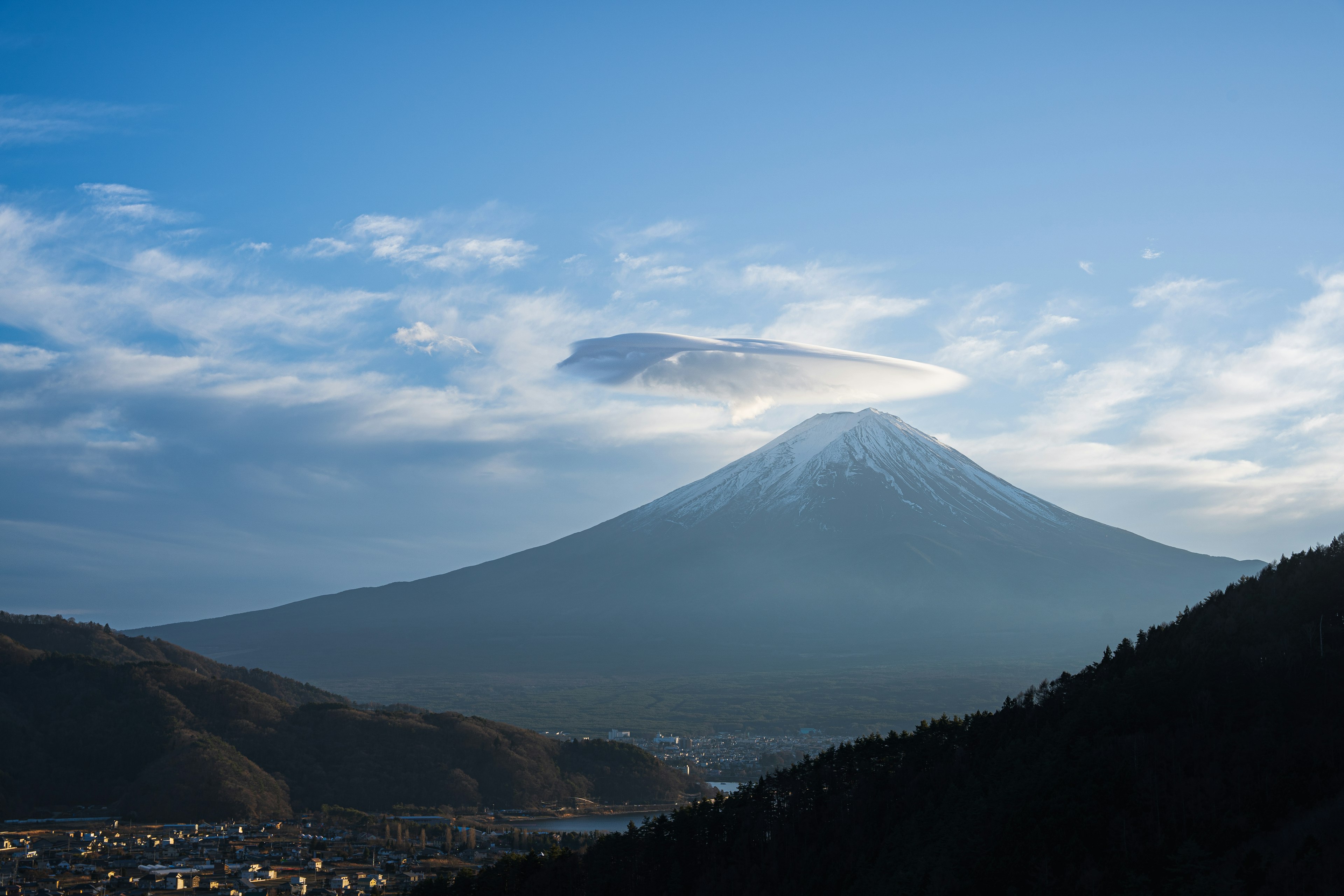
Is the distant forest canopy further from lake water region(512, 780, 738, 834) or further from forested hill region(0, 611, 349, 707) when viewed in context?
forested hill region(0, 611, 349, 707)

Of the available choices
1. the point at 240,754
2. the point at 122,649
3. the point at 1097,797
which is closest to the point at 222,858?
the point at 240,754

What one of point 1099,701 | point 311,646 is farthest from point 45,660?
point 311,646

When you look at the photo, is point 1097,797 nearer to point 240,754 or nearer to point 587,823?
point 587,823

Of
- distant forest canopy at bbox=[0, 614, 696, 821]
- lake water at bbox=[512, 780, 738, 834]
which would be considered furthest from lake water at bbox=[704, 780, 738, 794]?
lake water at bbox=[512, 780, 738, 834]

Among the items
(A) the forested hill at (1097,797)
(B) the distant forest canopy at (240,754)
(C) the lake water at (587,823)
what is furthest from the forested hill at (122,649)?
Answer: (A) the forested hill at (1097,797)

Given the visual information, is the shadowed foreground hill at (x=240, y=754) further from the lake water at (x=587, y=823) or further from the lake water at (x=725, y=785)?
the lake water at (x=587, y=823)
